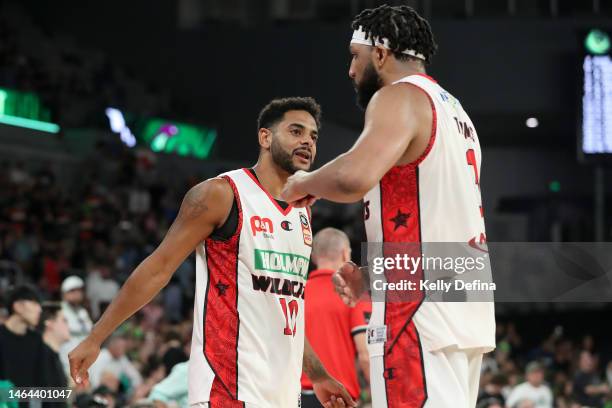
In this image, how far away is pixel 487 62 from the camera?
70.2 feet

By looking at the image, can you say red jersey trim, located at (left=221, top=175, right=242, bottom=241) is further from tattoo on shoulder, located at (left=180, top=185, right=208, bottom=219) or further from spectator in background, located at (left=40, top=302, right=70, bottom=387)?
spectator in background, located at (left=40, top=302, right=70, bottom=387)

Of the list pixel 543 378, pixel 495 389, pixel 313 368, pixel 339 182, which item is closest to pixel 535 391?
pixel 543 378

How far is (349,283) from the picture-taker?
4070 mm

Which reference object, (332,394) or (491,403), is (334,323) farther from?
(491,403)

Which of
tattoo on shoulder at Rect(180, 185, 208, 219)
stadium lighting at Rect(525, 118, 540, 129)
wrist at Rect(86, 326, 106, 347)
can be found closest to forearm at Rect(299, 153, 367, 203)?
tattoo on shoulder at Rect(180, 185, 208, 219)

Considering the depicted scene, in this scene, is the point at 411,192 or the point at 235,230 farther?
the point at 235,230

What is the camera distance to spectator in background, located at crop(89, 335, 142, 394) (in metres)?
11.3

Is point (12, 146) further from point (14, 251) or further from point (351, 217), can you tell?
point (351, 217)

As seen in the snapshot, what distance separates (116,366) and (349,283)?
8134mm

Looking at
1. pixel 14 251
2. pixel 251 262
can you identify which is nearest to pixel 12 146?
pixel 14 251

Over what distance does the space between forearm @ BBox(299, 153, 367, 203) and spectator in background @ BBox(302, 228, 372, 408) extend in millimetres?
3425

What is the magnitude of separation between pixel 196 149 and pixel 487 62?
A: 7132mm

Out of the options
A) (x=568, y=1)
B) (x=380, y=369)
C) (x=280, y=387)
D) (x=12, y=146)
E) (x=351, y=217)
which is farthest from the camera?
(x=351, y=217)

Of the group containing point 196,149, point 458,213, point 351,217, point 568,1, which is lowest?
point 458,213
